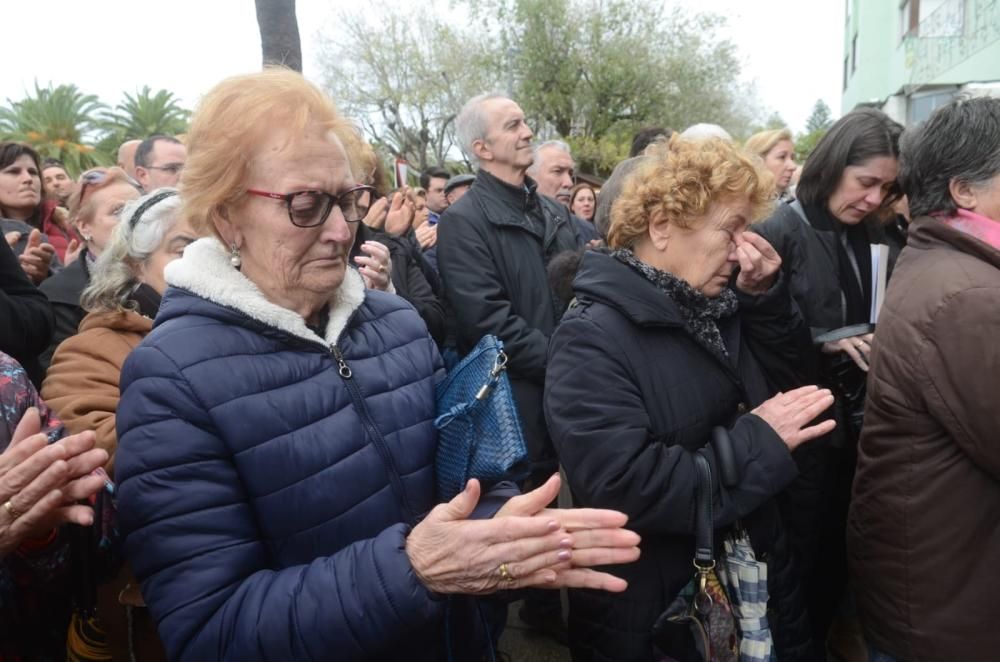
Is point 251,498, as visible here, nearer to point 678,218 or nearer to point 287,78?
point 287,78

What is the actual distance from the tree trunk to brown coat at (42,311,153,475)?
4.01m

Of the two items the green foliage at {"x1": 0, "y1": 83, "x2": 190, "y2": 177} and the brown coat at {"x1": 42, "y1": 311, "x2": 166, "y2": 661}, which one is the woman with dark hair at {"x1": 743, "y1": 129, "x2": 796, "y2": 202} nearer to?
the brown coat at {"x1": 42, "y1": 311, "x2": 166, "y2": 661}

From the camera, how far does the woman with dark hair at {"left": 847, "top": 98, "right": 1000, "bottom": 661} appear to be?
5.83ft

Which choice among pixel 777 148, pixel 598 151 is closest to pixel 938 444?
pixel 777 148

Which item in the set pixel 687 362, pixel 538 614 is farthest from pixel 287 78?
pixel 538 614

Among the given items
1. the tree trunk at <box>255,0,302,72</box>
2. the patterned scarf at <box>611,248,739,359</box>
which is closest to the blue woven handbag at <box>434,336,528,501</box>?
the patterned scarf at <box>611,248,739,359</box>


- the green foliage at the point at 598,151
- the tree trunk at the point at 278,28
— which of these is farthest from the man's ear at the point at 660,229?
the green foliage at the point at 598,151

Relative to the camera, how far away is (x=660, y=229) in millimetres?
2135

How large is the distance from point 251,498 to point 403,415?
1.26 ft

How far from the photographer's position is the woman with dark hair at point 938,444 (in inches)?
69.9

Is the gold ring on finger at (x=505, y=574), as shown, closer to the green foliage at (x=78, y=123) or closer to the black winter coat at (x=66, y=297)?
the black winter coat at (x=66, y=297)

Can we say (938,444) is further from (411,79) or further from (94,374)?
(411,79)

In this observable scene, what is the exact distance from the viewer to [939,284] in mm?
1850

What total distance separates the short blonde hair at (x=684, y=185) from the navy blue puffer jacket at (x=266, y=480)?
95cm
